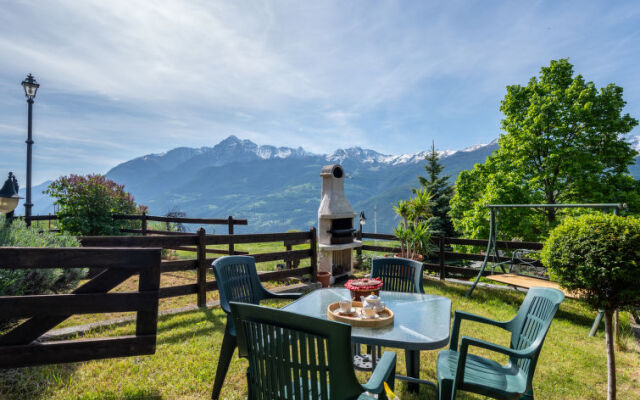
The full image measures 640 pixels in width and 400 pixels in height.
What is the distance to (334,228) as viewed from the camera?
7.62 metres

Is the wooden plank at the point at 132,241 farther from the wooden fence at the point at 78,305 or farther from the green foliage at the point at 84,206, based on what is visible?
the green foliage at the point at 84,206

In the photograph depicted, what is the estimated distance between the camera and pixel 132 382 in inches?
115

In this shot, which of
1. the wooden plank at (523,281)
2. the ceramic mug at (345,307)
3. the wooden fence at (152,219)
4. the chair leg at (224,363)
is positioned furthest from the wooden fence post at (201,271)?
the wooden plank at (523,281)

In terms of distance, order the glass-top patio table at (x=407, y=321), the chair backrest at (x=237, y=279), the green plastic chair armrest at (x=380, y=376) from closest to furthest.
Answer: the green plastic chair armrest at (x=380, y=376)
the glass-top patio table at (x=407, y=321)
the chair backrest at (x=237, y=279)

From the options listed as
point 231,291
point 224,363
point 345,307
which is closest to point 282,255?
point 231,291

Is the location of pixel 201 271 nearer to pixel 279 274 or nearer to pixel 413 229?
pixel 279 274

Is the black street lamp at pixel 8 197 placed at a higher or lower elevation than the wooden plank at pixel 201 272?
higher

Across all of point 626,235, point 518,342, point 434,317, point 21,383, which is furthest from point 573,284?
point 21,383

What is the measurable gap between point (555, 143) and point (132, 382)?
14.9 meters

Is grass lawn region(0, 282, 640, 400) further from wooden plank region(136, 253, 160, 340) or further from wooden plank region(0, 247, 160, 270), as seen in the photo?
wooden plank region(0, 247, 160, 270)

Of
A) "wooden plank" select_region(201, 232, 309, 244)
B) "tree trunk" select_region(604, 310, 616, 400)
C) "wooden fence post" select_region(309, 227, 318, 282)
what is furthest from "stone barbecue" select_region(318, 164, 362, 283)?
"tree trunk" select_region(604, 310, 616, 400)

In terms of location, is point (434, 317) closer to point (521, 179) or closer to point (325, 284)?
point (325, 284)

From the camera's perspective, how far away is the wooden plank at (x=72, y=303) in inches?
98.9

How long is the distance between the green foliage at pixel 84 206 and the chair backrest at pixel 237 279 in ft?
29.6
